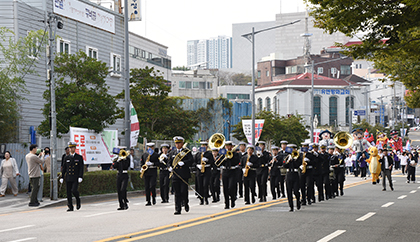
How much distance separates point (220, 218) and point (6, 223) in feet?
16.3

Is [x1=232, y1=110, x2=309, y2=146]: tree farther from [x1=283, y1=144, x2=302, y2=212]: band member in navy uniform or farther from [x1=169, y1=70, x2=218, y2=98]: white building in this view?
[x1=283, y1=144, x2=302, y2=212]: band member in navy uniform

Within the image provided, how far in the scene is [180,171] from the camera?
46.0 ft

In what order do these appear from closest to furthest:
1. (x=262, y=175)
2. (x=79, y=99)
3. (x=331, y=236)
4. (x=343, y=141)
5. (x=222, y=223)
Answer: (x=331, y=236) → (x=222, y=223) → (x=262, y=175) → (x=343, y=141) → (x=79, y=99)

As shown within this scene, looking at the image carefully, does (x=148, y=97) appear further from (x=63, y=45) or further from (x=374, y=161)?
(x=374, y=161)

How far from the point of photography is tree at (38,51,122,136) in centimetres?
2369

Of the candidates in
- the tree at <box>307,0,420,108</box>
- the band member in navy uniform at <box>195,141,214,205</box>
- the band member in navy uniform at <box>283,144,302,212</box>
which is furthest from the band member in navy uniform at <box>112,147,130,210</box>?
the tree at <box>307,0,420,108</box>

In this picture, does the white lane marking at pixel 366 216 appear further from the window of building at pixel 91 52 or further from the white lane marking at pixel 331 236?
the window of building at pixel 91 52

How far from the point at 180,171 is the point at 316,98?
95280mm

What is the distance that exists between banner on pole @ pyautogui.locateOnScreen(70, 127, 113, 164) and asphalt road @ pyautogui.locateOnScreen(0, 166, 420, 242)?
645 cm

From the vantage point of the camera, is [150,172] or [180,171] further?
[150,172]

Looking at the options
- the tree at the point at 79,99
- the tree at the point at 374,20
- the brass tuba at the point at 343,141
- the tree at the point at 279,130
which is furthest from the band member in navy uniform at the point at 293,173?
the tree at the point at 279,130

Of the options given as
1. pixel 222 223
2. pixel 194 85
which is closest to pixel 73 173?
pixel 222 223

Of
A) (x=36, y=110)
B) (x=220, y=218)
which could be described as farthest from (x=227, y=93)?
(x=220, y=218)

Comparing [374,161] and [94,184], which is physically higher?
[374,161]
